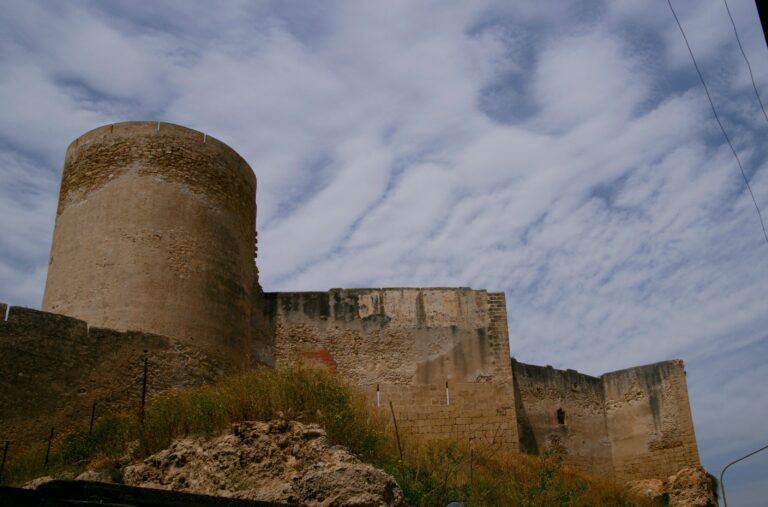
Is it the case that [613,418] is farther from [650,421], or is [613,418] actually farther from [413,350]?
[413,350]

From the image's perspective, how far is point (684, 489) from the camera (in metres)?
17.0

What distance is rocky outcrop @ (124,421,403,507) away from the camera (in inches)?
286

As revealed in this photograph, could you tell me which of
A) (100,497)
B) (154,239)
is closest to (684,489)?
(154,239)

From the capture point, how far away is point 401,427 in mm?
13828

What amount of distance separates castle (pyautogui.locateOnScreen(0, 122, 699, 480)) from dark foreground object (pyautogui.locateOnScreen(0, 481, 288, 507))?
7.01 meters

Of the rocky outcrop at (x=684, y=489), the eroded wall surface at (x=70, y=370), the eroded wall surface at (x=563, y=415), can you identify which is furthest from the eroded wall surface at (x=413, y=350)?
the rocky outcrop at (x=684, y=489)

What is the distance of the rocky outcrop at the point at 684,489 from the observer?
16672 millimetres

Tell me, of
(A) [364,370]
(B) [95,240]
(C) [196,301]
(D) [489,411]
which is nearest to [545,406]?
(D) [489,411]

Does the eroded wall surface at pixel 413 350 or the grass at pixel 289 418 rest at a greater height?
the eroded wall surface at pixel 413 350

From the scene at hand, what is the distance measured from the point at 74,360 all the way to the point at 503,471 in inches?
259

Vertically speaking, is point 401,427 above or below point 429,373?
below

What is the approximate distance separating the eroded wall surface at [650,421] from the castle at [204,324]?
0.19ft

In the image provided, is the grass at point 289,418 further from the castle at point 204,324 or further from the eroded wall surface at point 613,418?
the eroded wall surface at point 613,418

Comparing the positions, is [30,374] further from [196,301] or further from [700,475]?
[700,475]
